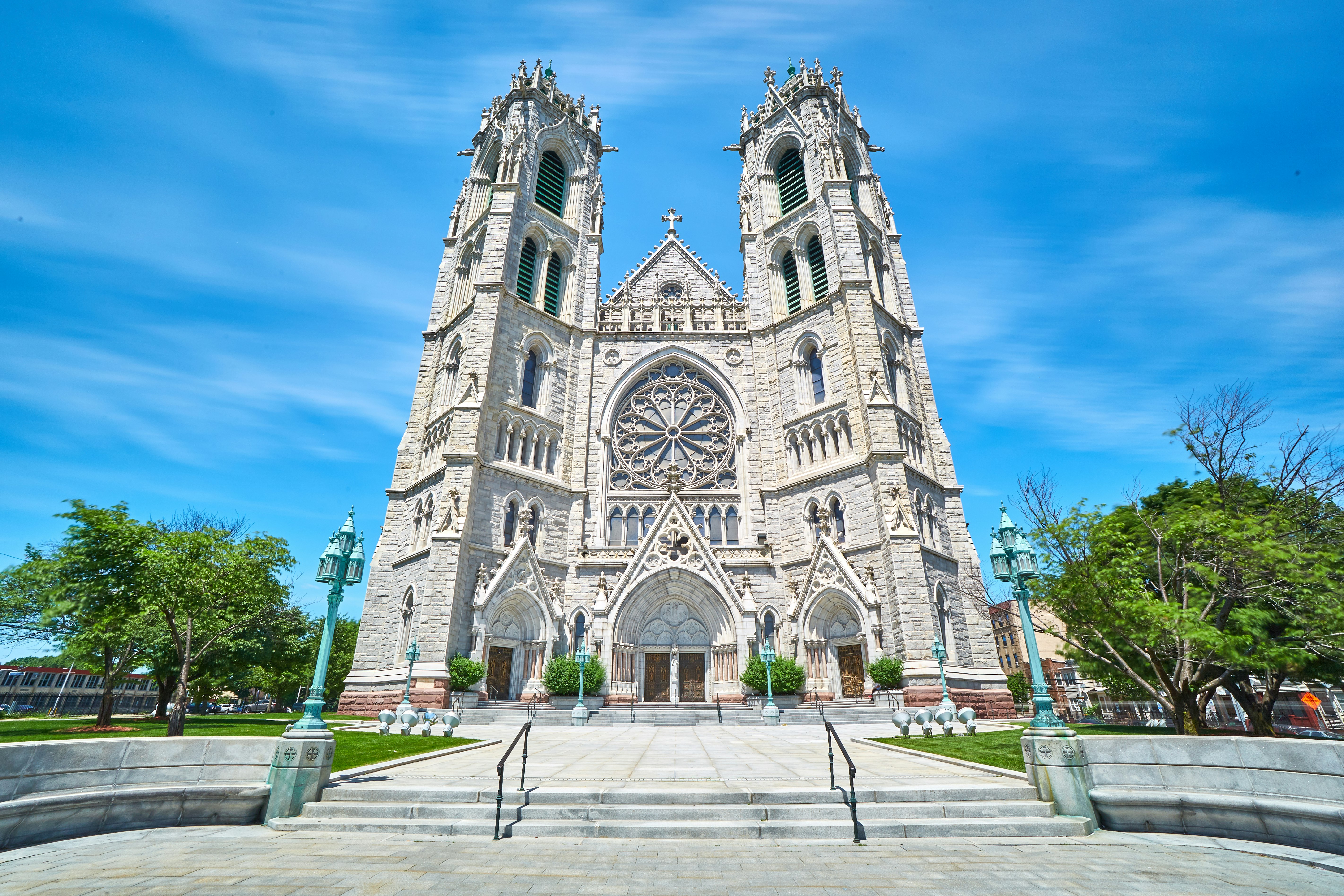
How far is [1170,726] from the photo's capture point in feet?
76.4

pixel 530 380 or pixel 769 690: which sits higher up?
pixel 530 380

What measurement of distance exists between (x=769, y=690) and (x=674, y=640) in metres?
5.77

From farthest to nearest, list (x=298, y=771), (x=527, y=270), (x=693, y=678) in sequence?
(x=527, y=270) < (x=693, y=678) < (x=298, y=771)

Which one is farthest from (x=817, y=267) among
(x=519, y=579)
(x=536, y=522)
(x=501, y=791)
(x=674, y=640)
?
(x=501, y=791)

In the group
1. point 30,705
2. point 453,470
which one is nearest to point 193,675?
point 453,470

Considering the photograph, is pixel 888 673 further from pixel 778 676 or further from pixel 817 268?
pixel 817 268

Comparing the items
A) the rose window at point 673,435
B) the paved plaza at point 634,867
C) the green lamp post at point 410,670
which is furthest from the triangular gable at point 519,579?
the paved plaza at point 634,867

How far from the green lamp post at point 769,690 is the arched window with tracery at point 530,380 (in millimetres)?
15723

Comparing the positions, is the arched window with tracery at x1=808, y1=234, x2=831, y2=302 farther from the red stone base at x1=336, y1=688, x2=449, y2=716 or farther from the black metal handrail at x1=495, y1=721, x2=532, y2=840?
the black metal handrail at x1=495, y1=721, x2=532, y2=840

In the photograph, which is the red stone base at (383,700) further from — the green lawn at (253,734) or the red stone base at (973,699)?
the red stone base at (973,699)

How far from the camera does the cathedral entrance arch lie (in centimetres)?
2503

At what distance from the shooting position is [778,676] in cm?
2286

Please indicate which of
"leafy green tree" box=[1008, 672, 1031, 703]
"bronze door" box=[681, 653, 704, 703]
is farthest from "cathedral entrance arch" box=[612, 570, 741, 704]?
"leafy green tree" box=[1008, 672, 1031, 703]

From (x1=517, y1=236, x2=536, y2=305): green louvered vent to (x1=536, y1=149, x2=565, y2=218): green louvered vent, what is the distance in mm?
2926
